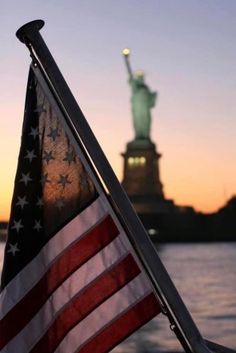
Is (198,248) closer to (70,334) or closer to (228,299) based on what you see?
(228,299)

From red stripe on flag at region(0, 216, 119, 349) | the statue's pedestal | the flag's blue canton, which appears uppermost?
the statue's pedestal

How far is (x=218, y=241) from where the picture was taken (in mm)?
153250

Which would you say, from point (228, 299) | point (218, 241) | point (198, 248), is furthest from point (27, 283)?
point (198, 248)

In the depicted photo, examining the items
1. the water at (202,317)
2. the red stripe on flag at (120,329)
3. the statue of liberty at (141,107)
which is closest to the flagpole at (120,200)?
the red stripe on flag at (120,329)

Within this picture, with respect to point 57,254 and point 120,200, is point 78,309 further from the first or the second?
point 120,200

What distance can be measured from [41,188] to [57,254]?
0.74 feet

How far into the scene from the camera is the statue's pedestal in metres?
123

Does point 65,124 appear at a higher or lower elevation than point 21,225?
higher

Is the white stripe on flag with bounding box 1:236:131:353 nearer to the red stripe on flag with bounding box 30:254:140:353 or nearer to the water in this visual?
the red stripe on flag with bounding box 30:254:140:353

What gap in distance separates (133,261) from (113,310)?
0.18 m

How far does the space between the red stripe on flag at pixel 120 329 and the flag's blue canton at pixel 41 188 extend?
0.34m

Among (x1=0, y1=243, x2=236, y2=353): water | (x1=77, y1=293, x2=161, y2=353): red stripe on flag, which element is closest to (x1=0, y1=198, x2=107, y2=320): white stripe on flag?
(x1=77, y1=293, x2=161, y2=353): red stripe on flag

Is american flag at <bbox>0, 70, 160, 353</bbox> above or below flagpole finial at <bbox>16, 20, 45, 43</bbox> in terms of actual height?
below

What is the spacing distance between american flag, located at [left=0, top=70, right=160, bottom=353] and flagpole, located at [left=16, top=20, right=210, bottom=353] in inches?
4.2
